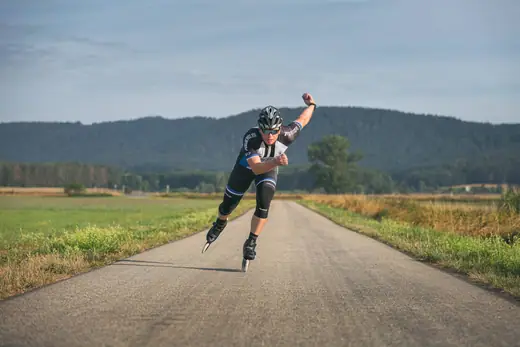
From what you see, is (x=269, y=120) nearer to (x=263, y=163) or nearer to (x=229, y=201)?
(x=263, y=163)

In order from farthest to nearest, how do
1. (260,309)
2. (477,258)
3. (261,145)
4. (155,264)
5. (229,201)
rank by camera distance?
(477,258), (155,264), (229,201), (261,145), (260,309)

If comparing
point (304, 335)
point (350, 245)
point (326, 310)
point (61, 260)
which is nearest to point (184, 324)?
point (304, 335)

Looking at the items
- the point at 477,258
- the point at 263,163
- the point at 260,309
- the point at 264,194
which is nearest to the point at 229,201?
the point at 264,194

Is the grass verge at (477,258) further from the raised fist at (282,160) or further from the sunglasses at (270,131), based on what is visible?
the sunglasses at (270,131)

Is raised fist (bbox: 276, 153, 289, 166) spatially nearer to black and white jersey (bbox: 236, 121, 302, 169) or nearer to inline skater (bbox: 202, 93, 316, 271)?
inline skater (bbox: 202, 93, 316, 271)

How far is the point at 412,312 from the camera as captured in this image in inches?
244

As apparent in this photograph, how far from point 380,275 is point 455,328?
3801 mm

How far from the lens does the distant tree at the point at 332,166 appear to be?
5354 inches

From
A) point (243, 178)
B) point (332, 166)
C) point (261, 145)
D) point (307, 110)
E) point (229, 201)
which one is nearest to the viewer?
point (261, 145)

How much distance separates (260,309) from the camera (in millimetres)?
6309

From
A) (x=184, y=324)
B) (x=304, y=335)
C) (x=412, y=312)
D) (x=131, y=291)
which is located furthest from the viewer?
(x=131, y=291)

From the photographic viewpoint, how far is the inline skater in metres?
9.21

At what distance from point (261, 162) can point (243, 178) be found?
889mm

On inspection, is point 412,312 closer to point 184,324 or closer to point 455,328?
point 455,328
